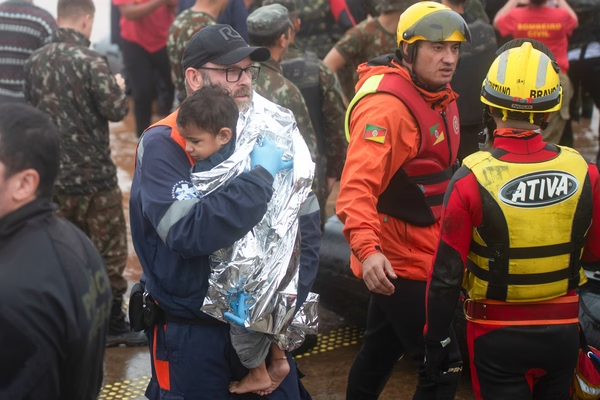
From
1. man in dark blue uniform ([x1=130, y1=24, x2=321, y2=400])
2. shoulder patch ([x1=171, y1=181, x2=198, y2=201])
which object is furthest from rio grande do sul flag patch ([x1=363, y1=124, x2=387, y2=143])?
shoulder patch ([x1=171, y1=181, x2=198, y2=201])

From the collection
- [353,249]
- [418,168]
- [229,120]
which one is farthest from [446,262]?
[229,120]

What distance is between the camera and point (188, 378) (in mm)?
2994

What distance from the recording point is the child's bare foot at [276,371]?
3.11m

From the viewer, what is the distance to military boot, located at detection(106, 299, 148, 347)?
536cm

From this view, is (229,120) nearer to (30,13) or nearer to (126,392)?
(126,392)

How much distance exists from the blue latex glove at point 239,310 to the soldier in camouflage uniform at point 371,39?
3.71 meters

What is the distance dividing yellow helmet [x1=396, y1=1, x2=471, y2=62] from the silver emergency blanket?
37.9 inches

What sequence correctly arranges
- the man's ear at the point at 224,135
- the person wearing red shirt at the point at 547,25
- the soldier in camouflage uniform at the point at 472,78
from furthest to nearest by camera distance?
the person wearing red shirt at the point at 547,25 < the soldier in camouflage uniform at the point at 472,78 < the man's ear at the point at 224,135

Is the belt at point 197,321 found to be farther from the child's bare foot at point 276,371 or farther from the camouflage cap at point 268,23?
Answer: the camouflage cap at point 268,23

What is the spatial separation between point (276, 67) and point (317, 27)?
2939 mm

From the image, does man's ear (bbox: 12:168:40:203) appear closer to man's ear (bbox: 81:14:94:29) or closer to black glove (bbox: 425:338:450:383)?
black glove (bbox: 425:338:450:383)

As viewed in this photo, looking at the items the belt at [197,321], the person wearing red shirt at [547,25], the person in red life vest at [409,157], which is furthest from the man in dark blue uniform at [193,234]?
the person wearing red shirt at [547,25]

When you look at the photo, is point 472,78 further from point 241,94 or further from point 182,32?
point 241,94

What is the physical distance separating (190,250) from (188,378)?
50 cm
